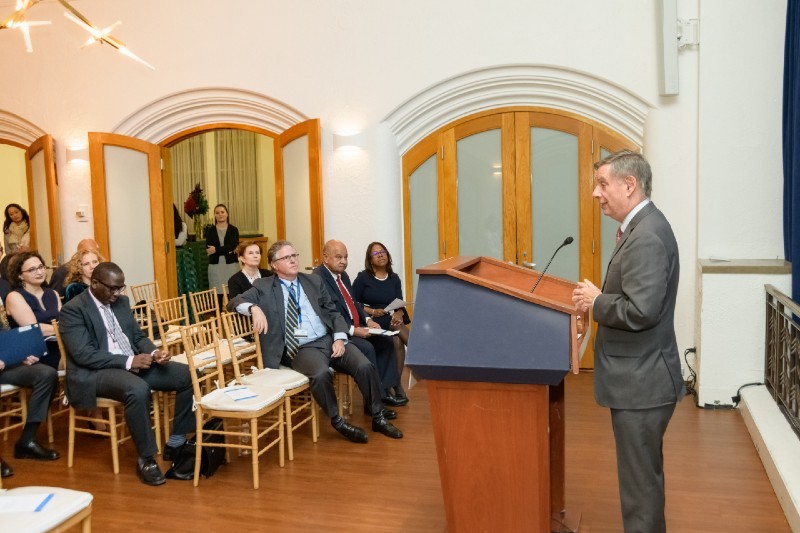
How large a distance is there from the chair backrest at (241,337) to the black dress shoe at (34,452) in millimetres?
1260

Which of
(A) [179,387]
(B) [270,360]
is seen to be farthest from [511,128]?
(A) [179,387]

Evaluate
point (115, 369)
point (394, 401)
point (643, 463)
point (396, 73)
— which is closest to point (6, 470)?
point (115, 369)

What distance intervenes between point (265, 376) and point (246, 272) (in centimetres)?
149

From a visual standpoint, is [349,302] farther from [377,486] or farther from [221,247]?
[221,247]

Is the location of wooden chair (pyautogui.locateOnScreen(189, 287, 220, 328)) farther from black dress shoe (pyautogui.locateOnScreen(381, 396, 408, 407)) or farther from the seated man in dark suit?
black dress shoe (pyautogui.locateOnScreen(381, 396, 408, 407))

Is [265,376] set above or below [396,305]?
below

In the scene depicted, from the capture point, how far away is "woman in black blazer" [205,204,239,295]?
341 inches

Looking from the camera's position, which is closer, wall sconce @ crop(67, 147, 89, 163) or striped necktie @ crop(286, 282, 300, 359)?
striped necktie @ crop(286, 282, 300, 359)

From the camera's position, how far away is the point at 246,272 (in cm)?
606

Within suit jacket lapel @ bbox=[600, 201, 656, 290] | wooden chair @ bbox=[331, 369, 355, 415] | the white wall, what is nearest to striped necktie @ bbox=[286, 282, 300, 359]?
wooden chair @ bbox=[331, 369, 355, 415]

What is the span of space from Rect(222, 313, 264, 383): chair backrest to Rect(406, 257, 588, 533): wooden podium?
2.09m

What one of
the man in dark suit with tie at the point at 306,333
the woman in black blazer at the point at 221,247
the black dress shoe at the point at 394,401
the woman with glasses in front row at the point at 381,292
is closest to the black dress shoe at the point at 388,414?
the man in dark suit with tie at the point at 306,333

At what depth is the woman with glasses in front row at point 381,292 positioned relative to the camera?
5992 millimetres

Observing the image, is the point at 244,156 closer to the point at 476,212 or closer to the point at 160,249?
the point at 160,249
